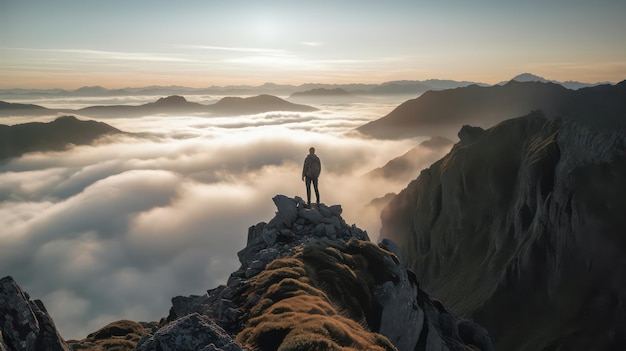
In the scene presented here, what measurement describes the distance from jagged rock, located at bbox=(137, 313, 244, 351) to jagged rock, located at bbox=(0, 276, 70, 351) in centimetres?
671

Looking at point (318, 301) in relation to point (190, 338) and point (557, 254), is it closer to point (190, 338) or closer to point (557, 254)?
point (190, 338)

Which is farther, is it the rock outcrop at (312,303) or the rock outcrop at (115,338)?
the rock outcrop at (115,338)

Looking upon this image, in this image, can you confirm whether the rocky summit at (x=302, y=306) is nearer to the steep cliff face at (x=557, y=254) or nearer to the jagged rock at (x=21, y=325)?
the jagged rock at (x=21, y=325)

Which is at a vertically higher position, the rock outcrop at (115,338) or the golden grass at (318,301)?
the golden grass at (318,301)

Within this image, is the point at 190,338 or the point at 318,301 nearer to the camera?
the point at 190,338

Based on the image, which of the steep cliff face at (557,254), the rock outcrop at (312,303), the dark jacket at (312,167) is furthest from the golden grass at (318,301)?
the steep cliff face at (557,254)

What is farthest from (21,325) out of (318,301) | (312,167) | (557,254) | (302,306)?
(557,254)

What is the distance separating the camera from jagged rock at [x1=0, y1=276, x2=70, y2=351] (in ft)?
66.6

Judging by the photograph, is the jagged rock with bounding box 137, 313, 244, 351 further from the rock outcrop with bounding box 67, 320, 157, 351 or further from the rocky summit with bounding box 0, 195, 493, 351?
the rock outcrop with bounding box 67, 320, 157, 351

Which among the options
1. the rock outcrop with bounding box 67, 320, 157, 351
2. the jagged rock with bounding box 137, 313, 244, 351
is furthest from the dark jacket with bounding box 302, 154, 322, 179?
the rock outcrop with bounding box 67, 320, 157, 351

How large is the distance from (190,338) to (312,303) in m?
12.9

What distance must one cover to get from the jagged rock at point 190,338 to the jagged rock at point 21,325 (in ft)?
22.0

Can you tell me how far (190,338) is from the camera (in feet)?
57.7

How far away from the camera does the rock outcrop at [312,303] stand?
20016 millimetres
